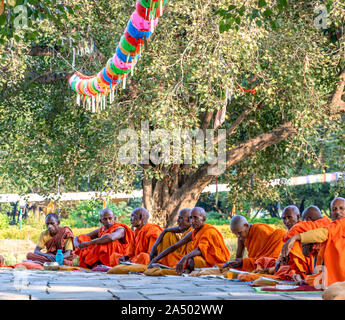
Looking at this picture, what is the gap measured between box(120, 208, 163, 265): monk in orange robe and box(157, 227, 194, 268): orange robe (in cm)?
37

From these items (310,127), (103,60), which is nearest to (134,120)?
(103,60)

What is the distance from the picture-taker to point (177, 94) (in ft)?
36.1

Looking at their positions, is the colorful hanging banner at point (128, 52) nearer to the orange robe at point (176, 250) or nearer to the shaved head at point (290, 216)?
the orange robe at point (176, 250)

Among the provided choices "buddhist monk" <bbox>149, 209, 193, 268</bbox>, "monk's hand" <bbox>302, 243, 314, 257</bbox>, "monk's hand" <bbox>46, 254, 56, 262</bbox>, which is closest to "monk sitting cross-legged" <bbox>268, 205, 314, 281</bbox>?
"monk's hand" <bbox>302, 243, 314, 257</bbox>

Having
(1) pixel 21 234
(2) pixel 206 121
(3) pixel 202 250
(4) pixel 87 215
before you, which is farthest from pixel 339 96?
(4) pixel 87 215

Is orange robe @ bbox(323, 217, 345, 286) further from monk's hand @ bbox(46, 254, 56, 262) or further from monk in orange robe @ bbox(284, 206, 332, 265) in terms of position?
monk's hand @ bbox(46, 254, 56, 262)

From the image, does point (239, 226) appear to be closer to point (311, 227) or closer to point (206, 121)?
point (311, 227)

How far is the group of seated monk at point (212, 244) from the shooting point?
6191 millimetres

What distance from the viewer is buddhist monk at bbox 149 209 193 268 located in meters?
9.82

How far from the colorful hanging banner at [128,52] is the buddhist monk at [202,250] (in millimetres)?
2415

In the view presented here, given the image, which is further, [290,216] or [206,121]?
[206,121]

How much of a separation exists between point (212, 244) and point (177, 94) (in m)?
3.15

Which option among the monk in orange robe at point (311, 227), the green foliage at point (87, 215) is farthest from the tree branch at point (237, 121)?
the green foliage at point (87, 215)

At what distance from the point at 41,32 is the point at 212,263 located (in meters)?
5.60
